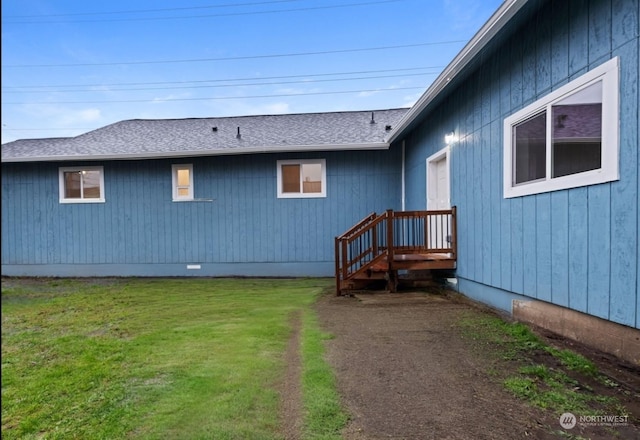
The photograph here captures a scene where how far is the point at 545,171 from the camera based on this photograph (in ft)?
12.1

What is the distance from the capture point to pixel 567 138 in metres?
3.41

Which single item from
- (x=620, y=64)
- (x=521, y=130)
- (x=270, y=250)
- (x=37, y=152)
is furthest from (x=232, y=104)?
(x=620, y=64)

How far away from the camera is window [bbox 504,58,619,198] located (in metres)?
2.85

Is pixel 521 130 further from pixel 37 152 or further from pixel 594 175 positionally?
pixel 37 152

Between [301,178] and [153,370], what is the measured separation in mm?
6289

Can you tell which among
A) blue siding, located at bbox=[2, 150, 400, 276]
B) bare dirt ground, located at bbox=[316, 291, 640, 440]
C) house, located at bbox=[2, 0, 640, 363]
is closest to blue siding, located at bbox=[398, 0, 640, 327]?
house, located at bbox=[2, 0, 640, 363]

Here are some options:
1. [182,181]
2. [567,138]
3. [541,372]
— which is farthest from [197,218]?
[541,372]

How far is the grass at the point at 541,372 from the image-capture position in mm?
2271

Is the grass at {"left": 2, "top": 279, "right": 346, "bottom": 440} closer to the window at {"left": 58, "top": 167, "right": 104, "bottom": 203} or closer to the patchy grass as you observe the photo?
the patchy grass

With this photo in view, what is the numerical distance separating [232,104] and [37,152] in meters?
8.38

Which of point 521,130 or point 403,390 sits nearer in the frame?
point 403,390

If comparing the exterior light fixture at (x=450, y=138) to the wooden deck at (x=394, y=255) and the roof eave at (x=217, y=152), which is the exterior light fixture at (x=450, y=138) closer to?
the wooden deck at (x=394, y=255)

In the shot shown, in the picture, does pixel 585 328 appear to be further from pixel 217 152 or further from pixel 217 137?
pixel 217 137

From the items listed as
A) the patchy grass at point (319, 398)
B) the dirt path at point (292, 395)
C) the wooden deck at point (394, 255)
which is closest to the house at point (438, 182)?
the wooden deck at point (394, 255)
